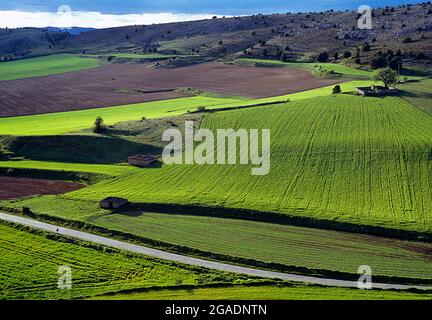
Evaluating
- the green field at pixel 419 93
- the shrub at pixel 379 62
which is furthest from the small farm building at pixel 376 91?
the shrub at pixel 379 62

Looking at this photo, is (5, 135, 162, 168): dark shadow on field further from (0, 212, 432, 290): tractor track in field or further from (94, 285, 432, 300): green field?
(94, 285, 432, 300): green field

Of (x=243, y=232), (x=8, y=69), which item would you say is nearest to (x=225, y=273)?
(x=243, y=232)

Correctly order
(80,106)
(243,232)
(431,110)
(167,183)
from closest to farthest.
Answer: (243,232), (167,183), (431,110), (80,106)

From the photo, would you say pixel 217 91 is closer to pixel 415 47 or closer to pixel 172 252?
pixel 415 47

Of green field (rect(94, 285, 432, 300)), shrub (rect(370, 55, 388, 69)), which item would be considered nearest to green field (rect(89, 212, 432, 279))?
green field (rect(94, 285, 432, 300))

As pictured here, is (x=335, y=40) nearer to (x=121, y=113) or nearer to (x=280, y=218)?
(x=121, y=113)

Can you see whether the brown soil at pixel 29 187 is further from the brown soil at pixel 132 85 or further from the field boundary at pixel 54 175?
the brown soil at pixel 132 85

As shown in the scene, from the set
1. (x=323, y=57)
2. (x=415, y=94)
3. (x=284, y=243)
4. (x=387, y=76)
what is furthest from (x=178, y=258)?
(x=323, y=57)
